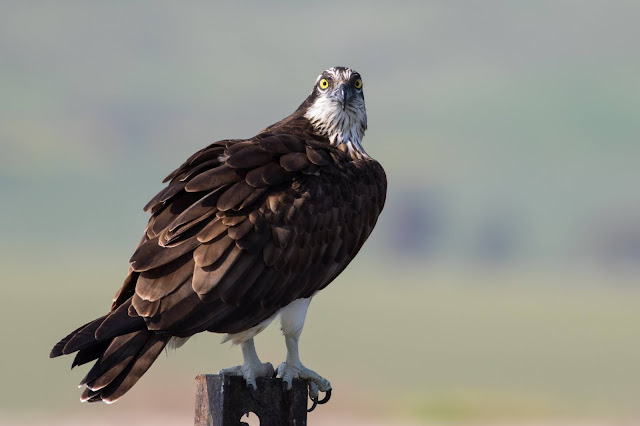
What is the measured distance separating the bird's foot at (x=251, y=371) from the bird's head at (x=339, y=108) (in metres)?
2.48

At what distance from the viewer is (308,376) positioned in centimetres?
800

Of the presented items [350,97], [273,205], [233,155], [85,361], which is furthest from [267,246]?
[350,97]

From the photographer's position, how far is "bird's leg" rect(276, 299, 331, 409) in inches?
312

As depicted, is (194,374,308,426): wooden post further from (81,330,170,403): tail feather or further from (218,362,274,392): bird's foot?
(81,330,170,403): tail feather

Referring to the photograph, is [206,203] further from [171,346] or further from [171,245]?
[171,346]

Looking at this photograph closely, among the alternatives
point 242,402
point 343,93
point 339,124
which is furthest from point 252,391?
point 343,93

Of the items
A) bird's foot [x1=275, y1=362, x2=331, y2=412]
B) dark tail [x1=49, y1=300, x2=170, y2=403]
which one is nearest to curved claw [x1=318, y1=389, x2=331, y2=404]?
bird's foot [x1=275, y1=362, x2=331, y2=412]

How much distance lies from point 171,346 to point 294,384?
3.73 feet

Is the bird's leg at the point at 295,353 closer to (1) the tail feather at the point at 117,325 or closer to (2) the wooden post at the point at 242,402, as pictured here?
(2) the wooden post at the point at 242,402

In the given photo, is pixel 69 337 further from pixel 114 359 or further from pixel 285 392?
pixel 285 392

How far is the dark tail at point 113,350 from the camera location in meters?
6.82

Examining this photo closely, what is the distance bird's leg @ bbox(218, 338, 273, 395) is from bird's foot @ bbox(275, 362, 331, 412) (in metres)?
0.12

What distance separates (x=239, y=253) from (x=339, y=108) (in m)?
2.50

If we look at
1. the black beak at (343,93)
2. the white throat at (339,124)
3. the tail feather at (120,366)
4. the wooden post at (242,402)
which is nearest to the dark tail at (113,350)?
the tail feather at (120,366)
